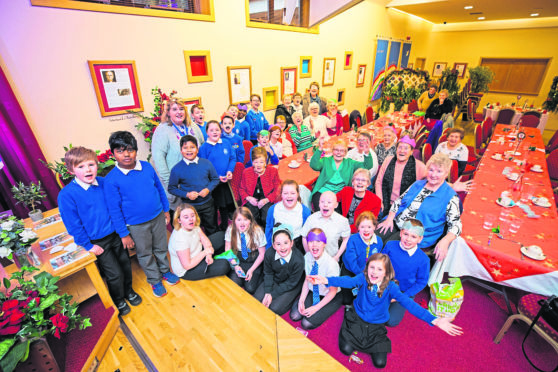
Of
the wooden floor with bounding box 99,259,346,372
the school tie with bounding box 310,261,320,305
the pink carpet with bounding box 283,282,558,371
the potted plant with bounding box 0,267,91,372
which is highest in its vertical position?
the potted plant with bounding box 0,267,91,372

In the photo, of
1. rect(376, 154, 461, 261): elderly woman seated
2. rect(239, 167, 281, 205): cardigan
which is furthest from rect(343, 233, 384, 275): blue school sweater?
A: rect(239, 167, 281, 205): cardigan

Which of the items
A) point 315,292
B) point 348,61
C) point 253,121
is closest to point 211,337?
Answer: point 315,292

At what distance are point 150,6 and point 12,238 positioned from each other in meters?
3.66

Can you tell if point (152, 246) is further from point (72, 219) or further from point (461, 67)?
point (461, 67)

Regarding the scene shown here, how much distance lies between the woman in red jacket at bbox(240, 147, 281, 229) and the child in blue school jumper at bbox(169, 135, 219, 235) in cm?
41

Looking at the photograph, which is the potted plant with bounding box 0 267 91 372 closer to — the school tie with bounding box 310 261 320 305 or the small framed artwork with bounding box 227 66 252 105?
the school tie with bounding box 310 261 320 305

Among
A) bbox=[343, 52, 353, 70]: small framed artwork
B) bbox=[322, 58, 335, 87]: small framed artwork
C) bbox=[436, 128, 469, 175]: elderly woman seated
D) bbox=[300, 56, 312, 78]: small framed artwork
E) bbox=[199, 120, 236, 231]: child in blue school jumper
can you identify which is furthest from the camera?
bbox=[343, 52, 353, 70]: small framed artwork

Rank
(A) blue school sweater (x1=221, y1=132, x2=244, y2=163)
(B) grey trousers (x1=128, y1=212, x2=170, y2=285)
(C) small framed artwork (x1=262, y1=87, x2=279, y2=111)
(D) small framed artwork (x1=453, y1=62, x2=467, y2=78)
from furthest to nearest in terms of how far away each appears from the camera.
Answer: (D) small framed artwork (x1=453, y1=62, x2=467, y2=78)
(C) small framed artwork (x1=262, y1=87, x2=279, y2=111)
(A) blue school sweater (x1=221, y1=132, x2=244, y2=163)
(B) grey trousers (x1=128, y1=212, x2=170, y2=285)

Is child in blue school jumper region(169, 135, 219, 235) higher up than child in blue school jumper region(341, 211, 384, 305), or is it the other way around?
child in blue school jumper region(169, 135, 219, 235)

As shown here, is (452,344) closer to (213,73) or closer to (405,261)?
(405,261)

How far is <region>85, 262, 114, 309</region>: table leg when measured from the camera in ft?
6.88

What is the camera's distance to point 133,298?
2455 mm

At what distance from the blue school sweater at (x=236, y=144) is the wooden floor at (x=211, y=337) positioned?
1996mm

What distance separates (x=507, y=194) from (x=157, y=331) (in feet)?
13.4
